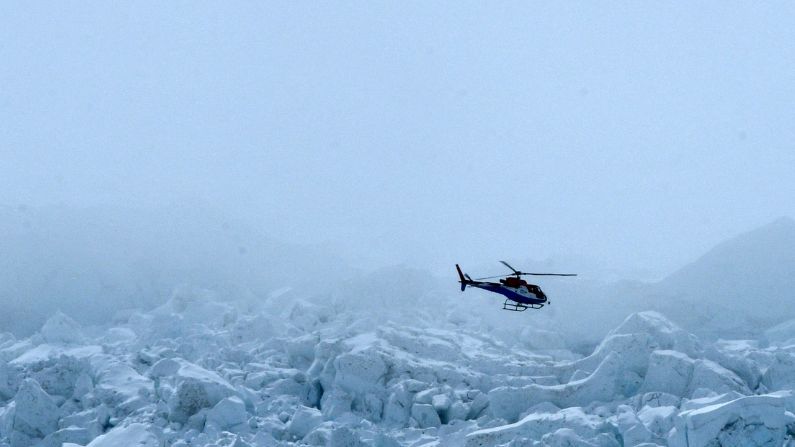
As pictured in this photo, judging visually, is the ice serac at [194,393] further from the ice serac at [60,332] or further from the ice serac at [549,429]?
the ice serac at [60,332]

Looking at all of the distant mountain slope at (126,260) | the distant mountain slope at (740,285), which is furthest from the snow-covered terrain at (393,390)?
the distant mountain slope at (126,260)

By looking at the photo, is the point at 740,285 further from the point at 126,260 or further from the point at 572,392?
the point at 126,260

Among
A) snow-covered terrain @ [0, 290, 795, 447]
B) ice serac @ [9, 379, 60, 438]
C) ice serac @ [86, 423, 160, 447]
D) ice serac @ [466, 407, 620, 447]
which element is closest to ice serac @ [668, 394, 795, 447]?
snow-covered terrain @ [0, 290, 795, 447]

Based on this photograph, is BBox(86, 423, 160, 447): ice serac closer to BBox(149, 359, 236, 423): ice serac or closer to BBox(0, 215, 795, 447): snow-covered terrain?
BBox(0, 215, 795, 447): snow-covered terrain

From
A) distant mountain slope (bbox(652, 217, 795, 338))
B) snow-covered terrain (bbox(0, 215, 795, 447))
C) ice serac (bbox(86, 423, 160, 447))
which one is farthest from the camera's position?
distant mountain slope (bbox(652, 217, 795, 338))

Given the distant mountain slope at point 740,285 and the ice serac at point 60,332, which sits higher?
the distant mountain slope at point 740,285
